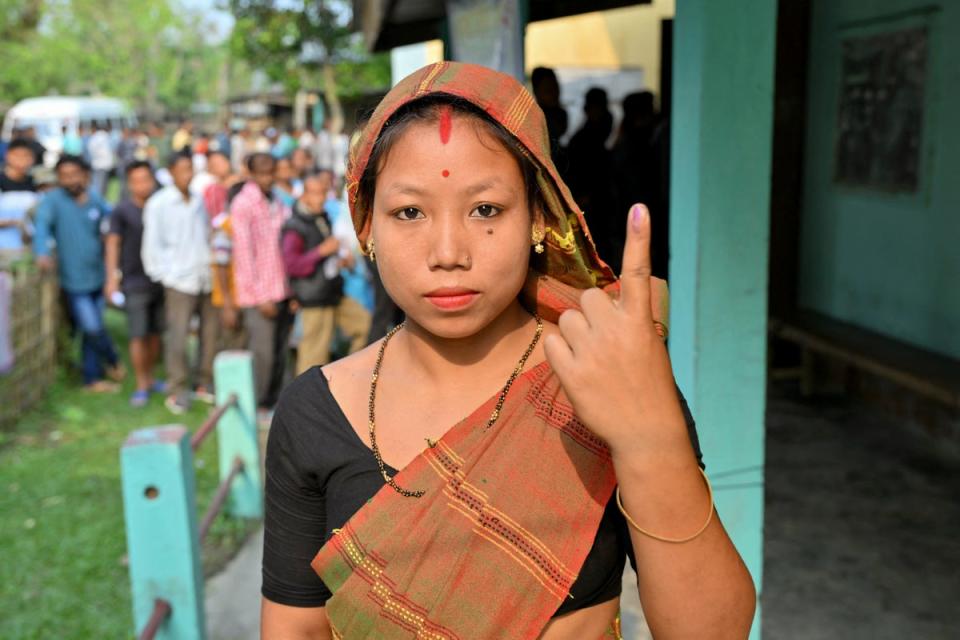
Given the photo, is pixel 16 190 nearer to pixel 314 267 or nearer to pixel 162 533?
pixel 314 267

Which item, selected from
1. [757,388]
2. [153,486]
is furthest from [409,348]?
[153,486]

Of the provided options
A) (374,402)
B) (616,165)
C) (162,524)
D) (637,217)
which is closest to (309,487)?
(374,402)

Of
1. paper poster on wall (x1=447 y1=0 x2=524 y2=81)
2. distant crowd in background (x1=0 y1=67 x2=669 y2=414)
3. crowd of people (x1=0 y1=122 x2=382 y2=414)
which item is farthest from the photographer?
crowd of people (x1=0 y1=122 x2=382 y2=414)

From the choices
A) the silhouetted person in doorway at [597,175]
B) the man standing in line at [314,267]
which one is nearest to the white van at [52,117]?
the man standing in line at [314,267]

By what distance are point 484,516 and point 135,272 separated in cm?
675

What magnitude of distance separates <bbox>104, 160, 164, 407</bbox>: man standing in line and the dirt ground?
15.2 ft

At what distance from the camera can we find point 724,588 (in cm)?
124

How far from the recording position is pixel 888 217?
634cm

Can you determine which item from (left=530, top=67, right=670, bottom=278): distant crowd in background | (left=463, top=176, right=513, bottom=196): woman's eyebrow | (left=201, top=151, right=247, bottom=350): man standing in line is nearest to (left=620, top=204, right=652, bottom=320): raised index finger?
(left=463, top=176, right=513, bottom=196): woman's eyebrow

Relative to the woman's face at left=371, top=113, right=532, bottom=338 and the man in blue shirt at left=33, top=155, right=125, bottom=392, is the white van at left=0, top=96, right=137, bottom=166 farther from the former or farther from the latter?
the woman's face at left=371, top=113, right=532, bottom=338

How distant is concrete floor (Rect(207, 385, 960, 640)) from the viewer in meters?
3.97

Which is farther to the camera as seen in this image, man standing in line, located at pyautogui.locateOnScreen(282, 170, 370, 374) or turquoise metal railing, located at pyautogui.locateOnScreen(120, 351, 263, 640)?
man standing in line, located at pyautogui.locateOnScreen(282, 170, 370, 374)

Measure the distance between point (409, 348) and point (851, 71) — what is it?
242 inches

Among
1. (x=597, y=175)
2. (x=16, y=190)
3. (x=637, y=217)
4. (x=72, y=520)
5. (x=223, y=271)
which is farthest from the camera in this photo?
(x=16, y=190)
